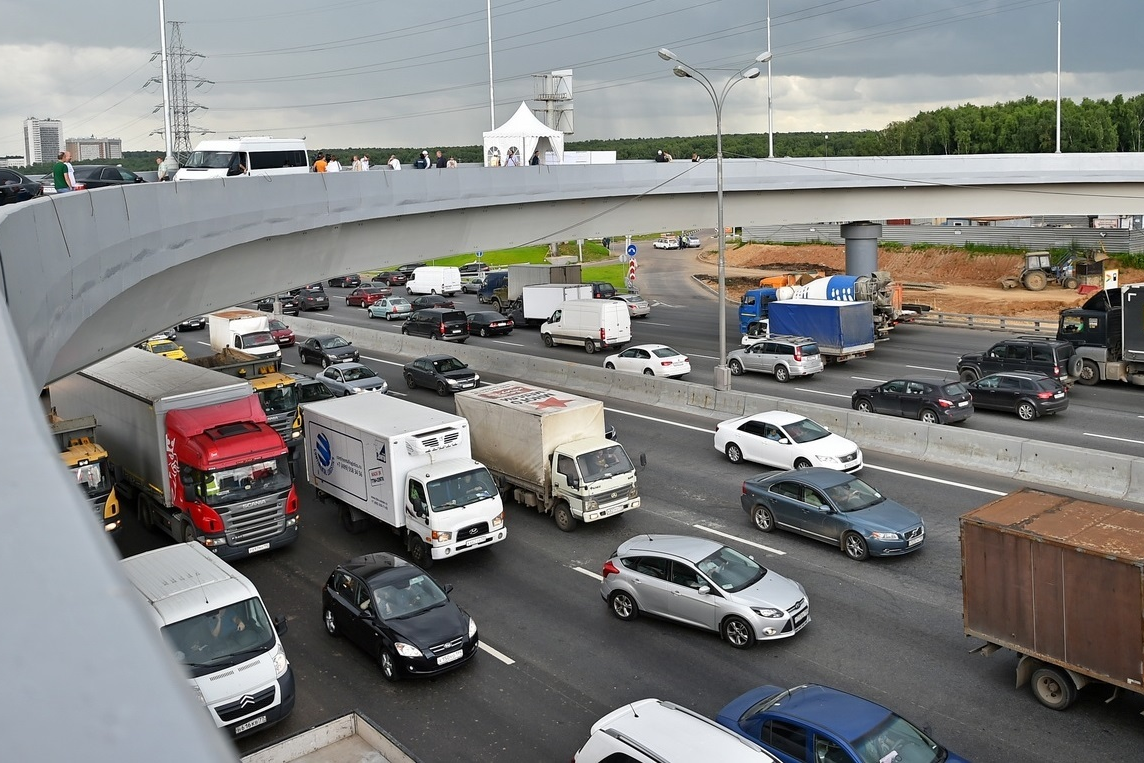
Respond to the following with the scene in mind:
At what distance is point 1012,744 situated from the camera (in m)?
12.6

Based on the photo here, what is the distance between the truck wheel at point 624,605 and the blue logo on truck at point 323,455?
7.81 m

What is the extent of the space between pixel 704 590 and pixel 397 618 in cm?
461

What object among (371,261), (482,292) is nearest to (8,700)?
(371,261)

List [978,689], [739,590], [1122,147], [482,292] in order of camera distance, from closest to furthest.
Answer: [978,689] → [739,590] → [482,292] → [1122,147]

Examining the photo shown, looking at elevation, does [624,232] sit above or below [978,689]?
above

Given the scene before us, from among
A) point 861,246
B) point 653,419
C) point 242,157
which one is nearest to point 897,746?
point 653,419

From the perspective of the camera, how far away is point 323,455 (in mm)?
22297

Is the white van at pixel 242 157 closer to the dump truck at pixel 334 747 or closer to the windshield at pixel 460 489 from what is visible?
the windshield at pixel 460 489

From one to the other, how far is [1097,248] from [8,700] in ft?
255

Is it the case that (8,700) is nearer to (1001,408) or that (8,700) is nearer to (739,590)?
(739,590)

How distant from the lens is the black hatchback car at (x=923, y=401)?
27.9 meters

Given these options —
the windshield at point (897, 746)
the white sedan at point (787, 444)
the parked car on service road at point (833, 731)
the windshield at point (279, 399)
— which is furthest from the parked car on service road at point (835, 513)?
the windshield at point (279, 399)

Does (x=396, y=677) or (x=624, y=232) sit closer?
(x=396, y=677)

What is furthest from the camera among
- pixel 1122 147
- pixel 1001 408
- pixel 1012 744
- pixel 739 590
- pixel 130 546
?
pixel 1122 147
